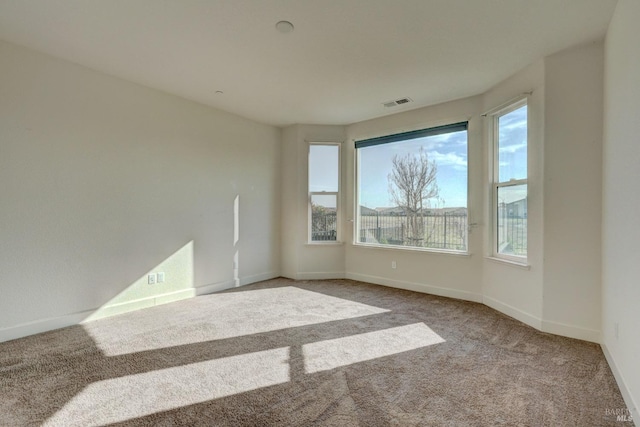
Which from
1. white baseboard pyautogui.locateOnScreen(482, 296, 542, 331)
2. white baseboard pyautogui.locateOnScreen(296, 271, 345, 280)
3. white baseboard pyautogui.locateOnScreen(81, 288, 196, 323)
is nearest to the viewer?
white baseboard pyautogui.locateOnScreen(482, 296, 542, 331)

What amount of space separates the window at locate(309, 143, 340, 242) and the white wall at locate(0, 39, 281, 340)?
45.5 inches

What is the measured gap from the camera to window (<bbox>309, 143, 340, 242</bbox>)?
5316mm

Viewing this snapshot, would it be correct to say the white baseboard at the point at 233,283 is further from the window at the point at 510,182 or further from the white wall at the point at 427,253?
the window at the point at 510,182

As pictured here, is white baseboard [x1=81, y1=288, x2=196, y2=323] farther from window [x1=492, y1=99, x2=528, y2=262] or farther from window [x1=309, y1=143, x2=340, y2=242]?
window [x1=492, y1=99, x2=528, y2=262]

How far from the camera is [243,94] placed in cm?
390

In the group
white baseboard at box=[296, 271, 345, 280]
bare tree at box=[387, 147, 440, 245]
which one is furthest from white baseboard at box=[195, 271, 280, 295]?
bare tree at box=[387, 147, 440, 245]

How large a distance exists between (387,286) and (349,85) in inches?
117

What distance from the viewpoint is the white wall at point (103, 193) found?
9.21 feet

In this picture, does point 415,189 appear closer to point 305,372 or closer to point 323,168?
point 323,168

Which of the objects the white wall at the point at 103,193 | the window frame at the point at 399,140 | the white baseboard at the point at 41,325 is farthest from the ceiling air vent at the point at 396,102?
the white baseboard at the point at 41,325

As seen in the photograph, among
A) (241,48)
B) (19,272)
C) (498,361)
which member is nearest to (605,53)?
(498,361)

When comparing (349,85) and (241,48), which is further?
(349,85)

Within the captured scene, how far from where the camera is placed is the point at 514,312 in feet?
11.0

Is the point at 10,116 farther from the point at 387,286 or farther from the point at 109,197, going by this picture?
the point at 387,286
